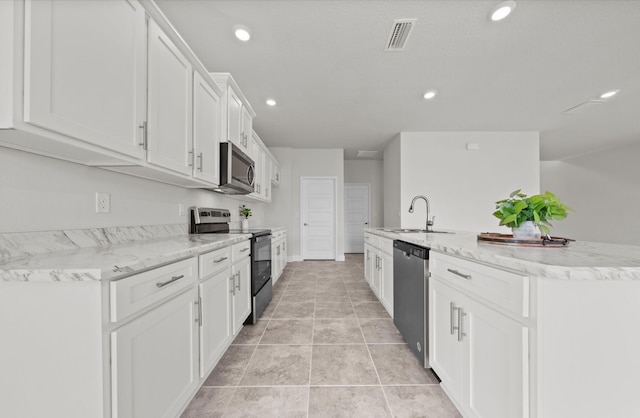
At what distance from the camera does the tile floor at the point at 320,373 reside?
138 cm

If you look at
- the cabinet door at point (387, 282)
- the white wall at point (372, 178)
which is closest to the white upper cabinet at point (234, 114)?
the cabinet door at point (387, 282)

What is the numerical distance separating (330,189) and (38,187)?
5.12m

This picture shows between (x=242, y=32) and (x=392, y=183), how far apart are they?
410 centimetres

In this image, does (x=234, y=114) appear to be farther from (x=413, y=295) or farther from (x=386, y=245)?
(x=413, y=295)

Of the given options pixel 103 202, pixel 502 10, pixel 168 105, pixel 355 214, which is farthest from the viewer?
pixel 355 214

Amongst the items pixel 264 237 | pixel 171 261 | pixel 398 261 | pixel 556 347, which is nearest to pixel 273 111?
pixel 264 237

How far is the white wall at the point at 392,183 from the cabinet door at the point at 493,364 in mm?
3864

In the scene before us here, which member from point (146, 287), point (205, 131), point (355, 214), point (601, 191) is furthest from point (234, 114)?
point (601, 191)

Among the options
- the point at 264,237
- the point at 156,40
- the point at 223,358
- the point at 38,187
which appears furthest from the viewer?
the point at 264,237

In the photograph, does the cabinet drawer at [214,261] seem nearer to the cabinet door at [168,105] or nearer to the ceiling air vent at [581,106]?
the cabinet door at [168,105]

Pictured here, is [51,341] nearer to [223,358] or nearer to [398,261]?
[223,358]

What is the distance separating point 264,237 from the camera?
2773 mm

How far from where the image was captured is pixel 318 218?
19.8ft

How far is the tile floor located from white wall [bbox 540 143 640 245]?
24.3 ft
